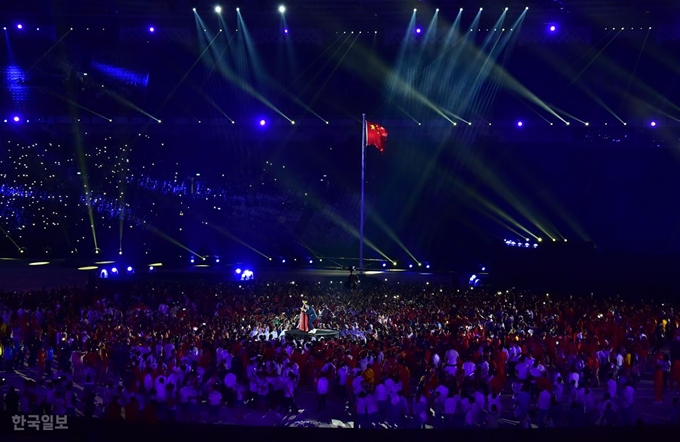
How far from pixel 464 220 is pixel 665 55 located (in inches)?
582

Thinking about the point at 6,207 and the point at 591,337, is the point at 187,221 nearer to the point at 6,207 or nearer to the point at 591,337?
the point at 6,207

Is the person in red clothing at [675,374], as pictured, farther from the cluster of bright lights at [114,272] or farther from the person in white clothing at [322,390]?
the cluster of bright lights at [114,272]

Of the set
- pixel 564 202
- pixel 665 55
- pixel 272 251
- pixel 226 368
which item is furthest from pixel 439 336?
pixel 665 55

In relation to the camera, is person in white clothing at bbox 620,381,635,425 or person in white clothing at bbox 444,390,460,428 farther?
person in white clothing at bbox 620,381,635,425

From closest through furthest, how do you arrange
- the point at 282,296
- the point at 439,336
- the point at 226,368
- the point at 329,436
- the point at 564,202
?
the point at 329,436, the point at 226,368, the point at 439,336, the point at 282,296, the point at 564,202

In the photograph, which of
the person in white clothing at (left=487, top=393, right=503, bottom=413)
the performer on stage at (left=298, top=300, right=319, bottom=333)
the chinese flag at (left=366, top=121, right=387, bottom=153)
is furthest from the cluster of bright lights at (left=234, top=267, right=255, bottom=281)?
the person in white clothing at (left=487, top=393, right=503, bottom=413)

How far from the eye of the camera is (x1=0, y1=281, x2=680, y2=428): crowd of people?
40.4 feet

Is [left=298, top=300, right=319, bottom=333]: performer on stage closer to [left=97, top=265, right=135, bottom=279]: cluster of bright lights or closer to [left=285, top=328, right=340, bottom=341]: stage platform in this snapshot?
[left=285, top=328, right=340, bottom=341]: stage platform

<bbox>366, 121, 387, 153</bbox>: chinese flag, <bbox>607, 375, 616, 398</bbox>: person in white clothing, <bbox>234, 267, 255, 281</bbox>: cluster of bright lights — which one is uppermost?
<bbox>366, 121, 387, 153</bbox>: chinese flag

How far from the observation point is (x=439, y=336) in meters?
16.8

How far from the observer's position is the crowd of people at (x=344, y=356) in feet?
40.4

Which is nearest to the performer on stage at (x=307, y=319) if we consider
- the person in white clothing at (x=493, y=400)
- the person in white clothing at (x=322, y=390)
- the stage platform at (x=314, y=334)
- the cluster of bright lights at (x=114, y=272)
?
the stage platform at (x=314, y=334)

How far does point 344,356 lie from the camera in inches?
578

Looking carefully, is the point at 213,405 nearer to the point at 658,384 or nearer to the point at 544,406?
the point at 544,406
